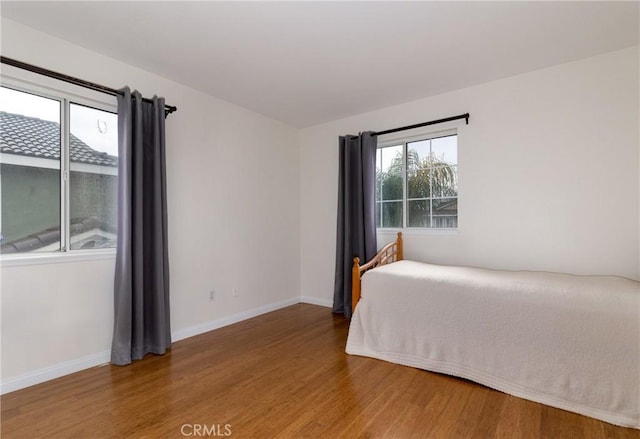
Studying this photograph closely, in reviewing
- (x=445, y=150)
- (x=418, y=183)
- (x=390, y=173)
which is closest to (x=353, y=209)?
(x=390, y=173)

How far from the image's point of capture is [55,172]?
2355 millimetres

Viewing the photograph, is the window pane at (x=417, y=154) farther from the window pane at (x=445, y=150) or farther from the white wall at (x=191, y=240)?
the white wall at (x=191, y=240)

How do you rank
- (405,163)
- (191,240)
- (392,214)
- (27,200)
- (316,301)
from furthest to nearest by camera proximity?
(316,301)
(392,214)
(405,163)
(191,240)
(27,200)

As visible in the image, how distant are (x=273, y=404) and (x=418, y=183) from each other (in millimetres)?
2621

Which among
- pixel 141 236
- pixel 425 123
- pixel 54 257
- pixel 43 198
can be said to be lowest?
pixel 54 257

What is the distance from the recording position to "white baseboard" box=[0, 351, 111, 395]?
6.80 feet

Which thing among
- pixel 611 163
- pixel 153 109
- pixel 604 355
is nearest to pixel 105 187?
pixel 153 109

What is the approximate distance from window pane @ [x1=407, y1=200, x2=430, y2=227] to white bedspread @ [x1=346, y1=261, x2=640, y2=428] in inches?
33.0

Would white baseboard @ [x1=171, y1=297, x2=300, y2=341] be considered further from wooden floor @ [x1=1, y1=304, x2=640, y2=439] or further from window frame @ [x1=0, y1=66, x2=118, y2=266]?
window frame @ [x1=0, y1=66, x2=118, y2=266]

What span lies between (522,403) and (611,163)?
1.95 meters

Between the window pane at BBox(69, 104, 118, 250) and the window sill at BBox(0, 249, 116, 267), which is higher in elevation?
the window pane at BBox(69, 104, 118, 250)

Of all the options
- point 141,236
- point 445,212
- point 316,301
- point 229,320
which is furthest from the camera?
point 316,301

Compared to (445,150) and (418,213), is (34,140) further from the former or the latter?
(445,150)

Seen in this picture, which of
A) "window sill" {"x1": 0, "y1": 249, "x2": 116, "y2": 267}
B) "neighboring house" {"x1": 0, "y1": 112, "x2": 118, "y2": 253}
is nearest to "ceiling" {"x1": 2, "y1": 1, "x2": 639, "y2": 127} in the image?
"neighboring house" {"x1": 0, "y1": 112, "x2": 118, "y2": 253}
